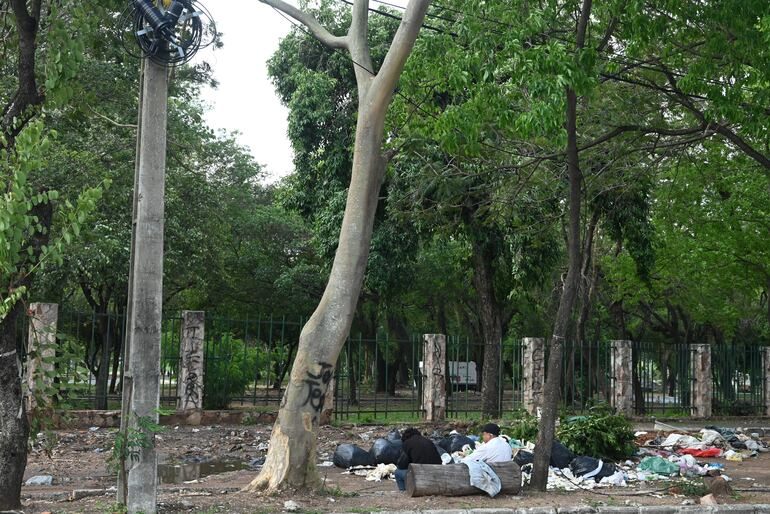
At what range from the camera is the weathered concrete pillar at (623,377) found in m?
21.9

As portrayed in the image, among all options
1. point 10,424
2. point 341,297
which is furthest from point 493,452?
point 10,424

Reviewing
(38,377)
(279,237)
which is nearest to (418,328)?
(279,237)

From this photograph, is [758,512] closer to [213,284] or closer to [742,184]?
[742,184]

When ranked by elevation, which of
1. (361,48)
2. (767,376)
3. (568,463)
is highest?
(361,48)

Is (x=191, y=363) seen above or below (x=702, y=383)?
above

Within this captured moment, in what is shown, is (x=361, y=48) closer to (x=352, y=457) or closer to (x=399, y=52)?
(x=399, y=52)

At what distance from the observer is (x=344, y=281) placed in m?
10.4

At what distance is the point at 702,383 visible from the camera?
23.7 metres

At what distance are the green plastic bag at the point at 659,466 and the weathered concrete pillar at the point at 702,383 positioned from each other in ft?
36.2

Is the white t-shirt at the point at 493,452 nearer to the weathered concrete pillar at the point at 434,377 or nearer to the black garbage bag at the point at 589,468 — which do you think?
the black garbage bag at the point at 589,468

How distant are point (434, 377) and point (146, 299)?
1214 centimetres

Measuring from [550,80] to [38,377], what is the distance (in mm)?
6924

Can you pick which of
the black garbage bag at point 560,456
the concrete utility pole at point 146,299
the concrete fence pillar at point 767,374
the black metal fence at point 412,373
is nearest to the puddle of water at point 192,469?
the concrete utility pole at point 146,299

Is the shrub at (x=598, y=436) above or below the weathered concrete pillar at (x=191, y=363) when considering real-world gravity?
below
